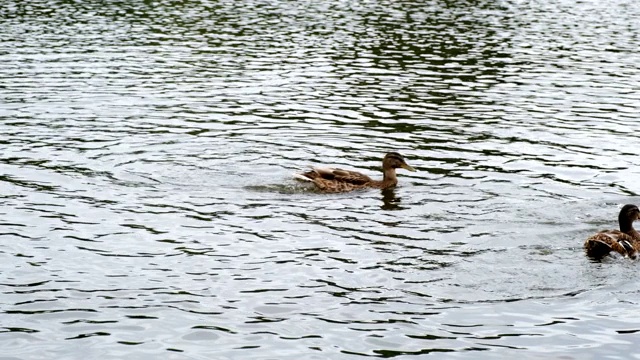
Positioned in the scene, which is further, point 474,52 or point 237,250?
point 474,52

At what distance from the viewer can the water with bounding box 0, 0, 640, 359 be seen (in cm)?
1342

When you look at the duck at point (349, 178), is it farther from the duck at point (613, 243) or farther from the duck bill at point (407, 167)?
the duck at point (613, 243)

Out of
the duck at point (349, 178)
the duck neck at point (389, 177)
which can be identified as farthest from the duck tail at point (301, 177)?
the duck neck at point (389, 177)

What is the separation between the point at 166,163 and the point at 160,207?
11.1 ft

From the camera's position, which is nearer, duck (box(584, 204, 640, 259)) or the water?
the water

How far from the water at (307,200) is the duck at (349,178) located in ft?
0.65

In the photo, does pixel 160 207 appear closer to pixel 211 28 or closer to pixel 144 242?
pixel 144 242

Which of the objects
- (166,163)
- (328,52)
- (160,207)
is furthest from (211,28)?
(160,207)

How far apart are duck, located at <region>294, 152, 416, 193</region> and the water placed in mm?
197

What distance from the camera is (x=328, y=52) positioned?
3850 cm

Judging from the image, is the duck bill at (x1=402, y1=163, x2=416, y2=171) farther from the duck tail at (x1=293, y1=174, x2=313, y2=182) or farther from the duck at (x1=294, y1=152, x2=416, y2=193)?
the duck tail at (x1=293, y1=174, x2=313, y2=182)

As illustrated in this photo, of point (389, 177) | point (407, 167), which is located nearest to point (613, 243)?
point (389, 177)

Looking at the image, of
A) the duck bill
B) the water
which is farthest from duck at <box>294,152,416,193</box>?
the water

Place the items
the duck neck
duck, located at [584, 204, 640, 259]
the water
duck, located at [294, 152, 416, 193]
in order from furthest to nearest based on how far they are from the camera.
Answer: the duck neck < duck, located at [294, 152, 416, 193] < duck, located at [584, 204, 640, 259] < the water
